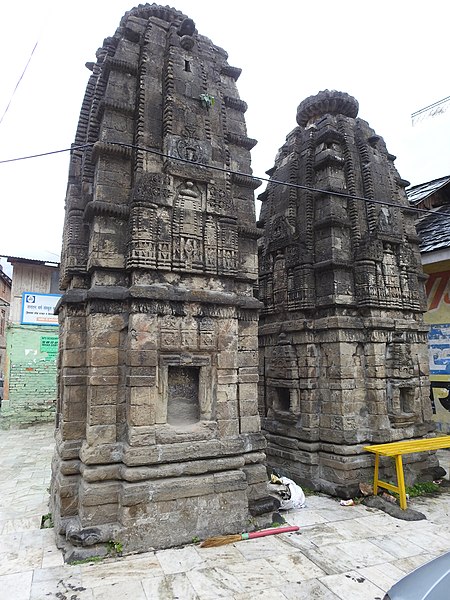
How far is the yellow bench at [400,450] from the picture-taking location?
736 centimetres

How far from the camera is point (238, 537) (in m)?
6.02

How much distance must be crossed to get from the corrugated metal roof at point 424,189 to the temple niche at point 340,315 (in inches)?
220

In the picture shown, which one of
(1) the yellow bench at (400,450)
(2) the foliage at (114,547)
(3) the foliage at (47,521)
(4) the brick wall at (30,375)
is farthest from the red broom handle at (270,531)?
(4) the brick wall at (30,375)

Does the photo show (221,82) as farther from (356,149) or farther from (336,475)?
(336,475)

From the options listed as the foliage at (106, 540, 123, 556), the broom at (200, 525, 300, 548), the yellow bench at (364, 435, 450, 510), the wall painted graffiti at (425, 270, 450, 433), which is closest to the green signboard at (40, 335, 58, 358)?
the foliage at (106, 540, 123, 556)

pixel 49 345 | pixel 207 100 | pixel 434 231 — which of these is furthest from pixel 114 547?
pixel 49 345

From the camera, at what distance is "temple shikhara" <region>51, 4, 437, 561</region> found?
19.9ft

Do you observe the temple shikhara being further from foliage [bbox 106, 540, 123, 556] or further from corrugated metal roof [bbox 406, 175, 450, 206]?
corrugated metal roof [bbox 406, 175, 450, 206]

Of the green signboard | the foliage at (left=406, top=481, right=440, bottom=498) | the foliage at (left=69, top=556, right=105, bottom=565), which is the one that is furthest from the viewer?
the green signboard

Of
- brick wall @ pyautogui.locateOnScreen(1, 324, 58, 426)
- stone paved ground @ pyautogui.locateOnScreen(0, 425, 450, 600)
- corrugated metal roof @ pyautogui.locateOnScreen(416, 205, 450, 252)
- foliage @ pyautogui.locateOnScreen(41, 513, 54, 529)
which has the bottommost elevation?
stone paved ground @ pyautogui.locateOnScreen(0, 425, 450, 600)

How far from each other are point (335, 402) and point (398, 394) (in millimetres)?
1460

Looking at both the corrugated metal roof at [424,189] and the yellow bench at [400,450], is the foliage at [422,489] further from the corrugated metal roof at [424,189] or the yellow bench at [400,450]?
the corrugated metal roof at [424,189]

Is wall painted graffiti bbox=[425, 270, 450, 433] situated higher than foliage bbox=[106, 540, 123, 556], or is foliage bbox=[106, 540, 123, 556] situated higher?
wall painted graffiti bbox=[425, 270, 450, 433]

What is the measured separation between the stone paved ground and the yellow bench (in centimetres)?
56
